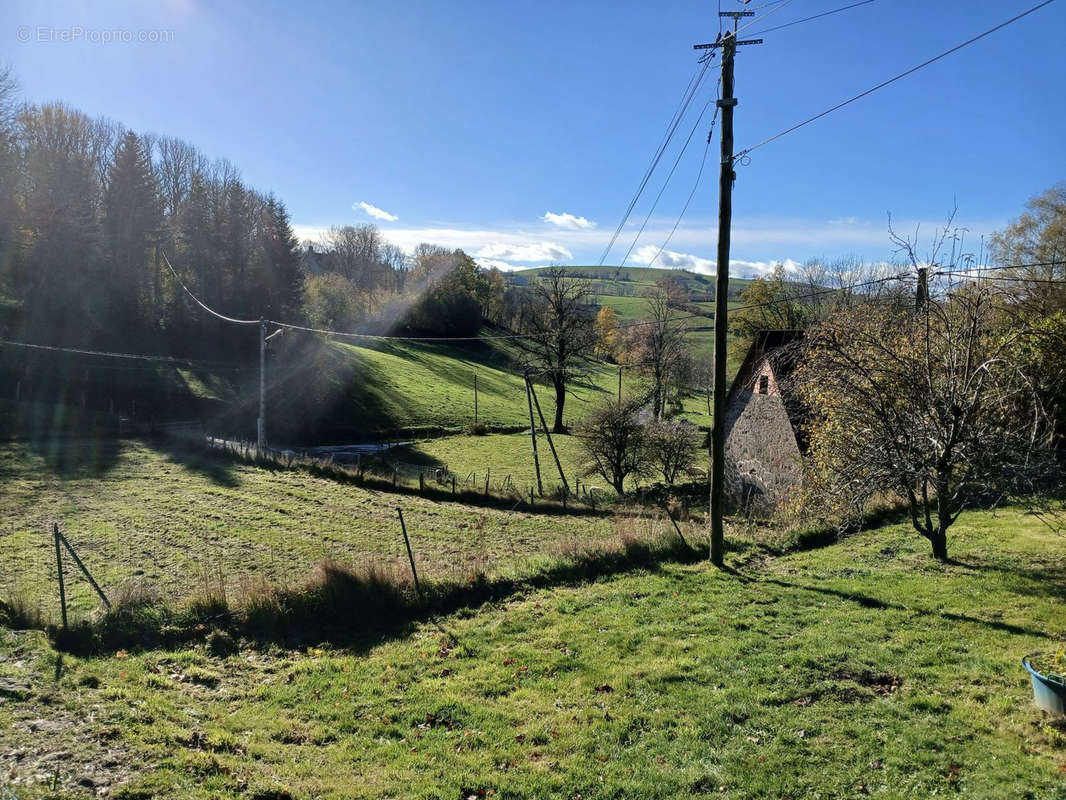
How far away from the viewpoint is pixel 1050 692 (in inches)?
232

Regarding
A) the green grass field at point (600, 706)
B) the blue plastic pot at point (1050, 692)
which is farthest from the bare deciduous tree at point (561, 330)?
the blue plastic pot at point (1050, 692)

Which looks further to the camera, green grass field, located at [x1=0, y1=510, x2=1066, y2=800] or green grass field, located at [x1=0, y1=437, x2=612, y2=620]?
green grass field, located at [x1=0, y1=437, x2=612, y2=620]

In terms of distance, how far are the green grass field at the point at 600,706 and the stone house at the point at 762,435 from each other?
1368 cm

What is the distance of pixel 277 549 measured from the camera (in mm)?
16469

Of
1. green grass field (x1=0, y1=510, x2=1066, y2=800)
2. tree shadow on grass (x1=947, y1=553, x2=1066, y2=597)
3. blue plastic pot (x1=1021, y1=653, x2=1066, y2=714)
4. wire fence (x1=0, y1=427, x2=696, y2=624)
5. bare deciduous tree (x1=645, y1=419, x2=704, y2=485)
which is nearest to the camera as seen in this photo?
green grass field (x1=0, y1=510, x2=1066, y2=800)

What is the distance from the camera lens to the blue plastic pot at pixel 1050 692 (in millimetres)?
5785

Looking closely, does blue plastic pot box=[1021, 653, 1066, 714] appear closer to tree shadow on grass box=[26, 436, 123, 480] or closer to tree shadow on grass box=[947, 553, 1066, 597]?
tree shadow on grass box=[947, 553, 1066, 597]

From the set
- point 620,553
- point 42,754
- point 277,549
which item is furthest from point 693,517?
point 42,754

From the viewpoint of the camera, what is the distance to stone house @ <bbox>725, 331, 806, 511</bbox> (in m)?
24.8

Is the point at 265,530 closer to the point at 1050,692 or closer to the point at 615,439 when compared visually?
the point at 615,439

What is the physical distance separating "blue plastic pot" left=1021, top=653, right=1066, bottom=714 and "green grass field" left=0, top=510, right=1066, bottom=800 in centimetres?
15

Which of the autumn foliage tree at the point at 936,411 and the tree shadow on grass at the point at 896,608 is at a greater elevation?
the autumn foliage tree at the point at 936,411

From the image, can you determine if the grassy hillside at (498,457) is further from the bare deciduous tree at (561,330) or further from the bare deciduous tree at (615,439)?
the bare deciduous tree at (561,330)

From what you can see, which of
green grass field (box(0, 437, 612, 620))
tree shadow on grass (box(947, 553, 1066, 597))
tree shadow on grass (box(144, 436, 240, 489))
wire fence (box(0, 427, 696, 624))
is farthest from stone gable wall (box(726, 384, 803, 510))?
tree shadow on grass (box(144, 436, 240, 489))
